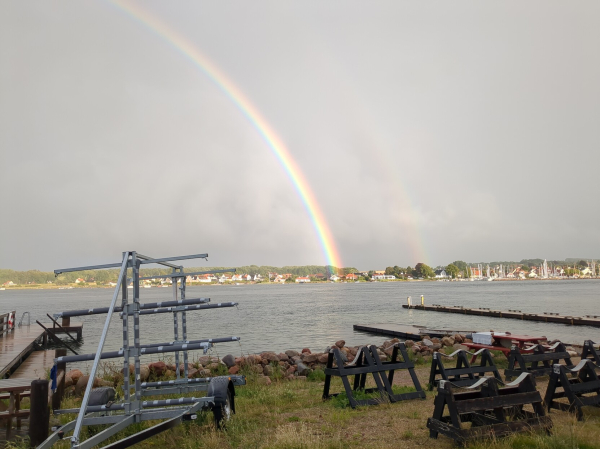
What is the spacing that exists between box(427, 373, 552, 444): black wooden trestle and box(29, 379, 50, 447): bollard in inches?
186

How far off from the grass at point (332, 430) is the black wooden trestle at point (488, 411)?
5.2 inches

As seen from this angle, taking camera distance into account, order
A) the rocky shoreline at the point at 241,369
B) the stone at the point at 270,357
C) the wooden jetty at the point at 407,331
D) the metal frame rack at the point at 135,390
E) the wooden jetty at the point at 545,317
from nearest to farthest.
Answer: the metal frame rack at the point at 135,390 → the rocky shoreline at the point at 241,369 → the stone at the point at 270,357 → the wooden jetty at the point at 407,331 → the wooden jetty at the point at 545,317

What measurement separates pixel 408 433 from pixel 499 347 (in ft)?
30.6

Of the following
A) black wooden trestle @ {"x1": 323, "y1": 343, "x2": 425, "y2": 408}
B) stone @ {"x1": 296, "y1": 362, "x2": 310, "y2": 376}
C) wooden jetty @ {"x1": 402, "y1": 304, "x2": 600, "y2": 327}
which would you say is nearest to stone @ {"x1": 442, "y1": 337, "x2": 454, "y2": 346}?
stone @ {"x1": 296, "y1": 362, "x2": 310, "y2": 376}

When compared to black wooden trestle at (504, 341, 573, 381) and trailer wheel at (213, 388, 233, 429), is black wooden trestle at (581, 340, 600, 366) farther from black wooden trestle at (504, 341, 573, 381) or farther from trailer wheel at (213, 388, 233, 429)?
trailer wheel at (213, 388, 233, 429)

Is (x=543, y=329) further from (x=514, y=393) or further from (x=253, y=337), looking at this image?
(x=514, y=393)

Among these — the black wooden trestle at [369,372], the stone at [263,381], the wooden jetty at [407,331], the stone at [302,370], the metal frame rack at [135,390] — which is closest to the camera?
the metal frame rack at [135,390]

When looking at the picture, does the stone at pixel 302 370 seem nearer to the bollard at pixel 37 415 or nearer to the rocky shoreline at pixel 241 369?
the rocky shoreline at pixel 241 369

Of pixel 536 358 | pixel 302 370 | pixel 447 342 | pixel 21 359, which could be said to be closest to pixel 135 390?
pixel 536 358

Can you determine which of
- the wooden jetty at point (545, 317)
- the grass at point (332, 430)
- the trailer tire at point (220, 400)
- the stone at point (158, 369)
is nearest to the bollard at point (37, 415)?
the grass at point (332, 430)

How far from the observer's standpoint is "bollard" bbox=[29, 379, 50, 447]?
234 inches

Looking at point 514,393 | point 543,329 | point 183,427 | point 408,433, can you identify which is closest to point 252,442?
point 183,427

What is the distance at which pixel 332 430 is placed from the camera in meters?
6.91

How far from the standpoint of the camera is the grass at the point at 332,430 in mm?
5879
